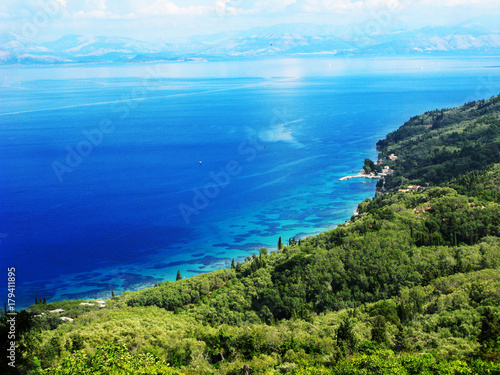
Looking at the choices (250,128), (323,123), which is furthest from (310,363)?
(323,123)

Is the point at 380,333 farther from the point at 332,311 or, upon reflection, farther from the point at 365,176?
the point at 365,176

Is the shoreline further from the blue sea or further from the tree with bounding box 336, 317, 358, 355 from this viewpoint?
the tree with bounding box 336, 317, 358, 355

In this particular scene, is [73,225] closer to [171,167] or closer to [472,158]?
[171,167]

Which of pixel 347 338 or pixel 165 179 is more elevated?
pixel 165 179

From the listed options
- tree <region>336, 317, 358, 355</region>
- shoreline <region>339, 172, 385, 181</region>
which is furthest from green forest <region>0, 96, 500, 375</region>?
shoreline <region>339, 172, 385, 181</region>

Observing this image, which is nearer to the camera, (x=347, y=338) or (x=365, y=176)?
(x=347, y=338)

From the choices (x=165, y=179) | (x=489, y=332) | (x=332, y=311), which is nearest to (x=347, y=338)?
(x=489, y=332)

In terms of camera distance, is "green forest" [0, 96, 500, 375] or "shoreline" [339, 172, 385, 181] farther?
"shoreline" [339, 172, 385, 181]
